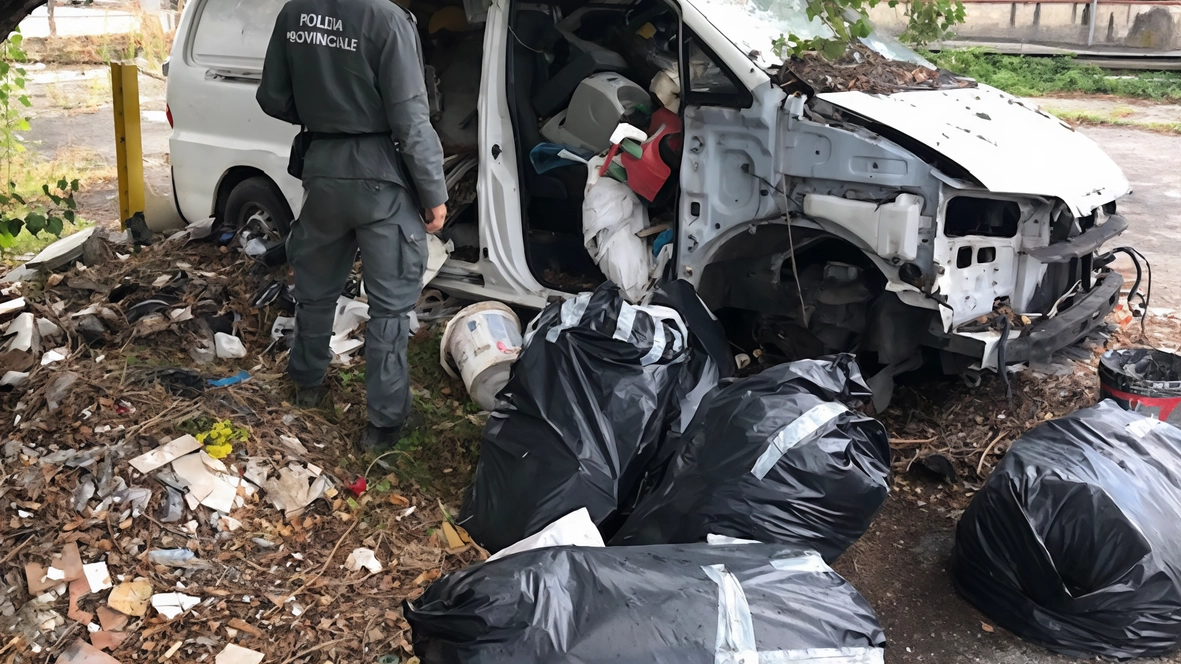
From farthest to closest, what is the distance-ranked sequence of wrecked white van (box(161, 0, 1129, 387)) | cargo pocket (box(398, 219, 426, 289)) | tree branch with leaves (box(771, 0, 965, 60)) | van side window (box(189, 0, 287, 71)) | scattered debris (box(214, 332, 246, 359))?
van side window (box(189, 0, 287, 71))
scattered debris (box(214, 332, 246, 359))
cargo pocket (box(398, 219, 426, 289))
wrecked white van (box(161, 0, 1129, 387))
tree branch with leaves (box(771, 0, 965, 60))

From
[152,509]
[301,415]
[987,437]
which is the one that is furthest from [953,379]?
[152,509]

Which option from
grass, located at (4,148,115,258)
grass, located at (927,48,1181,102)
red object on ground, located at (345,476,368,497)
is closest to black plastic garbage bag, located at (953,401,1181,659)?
red object on ground, located at (345,476,368,497)

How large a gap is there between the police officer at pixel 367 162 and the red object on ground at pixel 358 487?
242 mm

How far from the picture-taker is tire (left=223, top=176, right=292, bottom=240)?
5082mm

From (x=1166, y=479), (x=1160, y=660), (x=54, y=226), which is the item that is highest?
(x=54, y=226)

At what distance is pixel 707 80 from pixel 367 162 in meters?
1.31

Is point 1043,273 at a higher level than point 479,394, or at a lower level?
higher

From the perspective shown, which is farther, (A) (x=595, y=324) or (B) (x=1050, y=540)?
(A) (x=595, y=324)

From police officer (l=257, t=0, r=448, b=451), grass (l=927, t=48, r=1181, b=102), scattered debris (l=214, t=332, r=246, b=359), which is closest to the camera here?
police officer (l=257, t=0, r=448, b=451)

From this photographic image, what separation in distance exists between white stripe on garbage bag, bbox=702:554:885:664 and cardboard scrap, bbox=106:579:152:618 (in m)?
1.57

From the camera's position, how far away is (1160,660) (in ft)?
8.59

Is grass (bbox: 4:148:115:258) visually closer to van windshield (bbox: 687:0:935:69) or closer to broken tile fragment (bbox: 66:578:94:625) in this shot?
broken tile fragment (bbox: 66:578:94:625)

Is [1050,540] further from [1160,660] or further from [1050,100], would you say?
[1050,100]

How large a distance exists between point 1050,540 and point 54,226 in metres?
3.02
